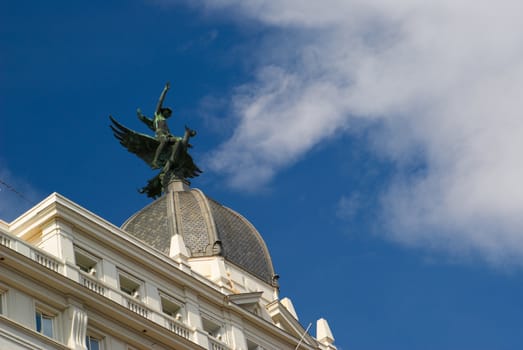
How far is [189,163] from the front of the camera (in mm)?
79938

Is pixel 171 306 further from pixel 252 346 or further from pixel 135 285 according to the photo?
pixel 252 346

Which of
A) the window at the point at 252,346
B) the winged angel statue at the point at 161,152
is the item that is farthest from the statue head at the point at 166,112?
the window at the point at 252,346

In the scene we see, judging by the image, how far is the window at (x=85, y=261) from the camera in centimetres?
5831

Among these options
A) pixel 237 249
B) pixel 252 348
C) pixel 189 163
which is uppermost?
pixel 189 163

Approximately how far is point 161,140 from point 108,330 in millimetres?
24788

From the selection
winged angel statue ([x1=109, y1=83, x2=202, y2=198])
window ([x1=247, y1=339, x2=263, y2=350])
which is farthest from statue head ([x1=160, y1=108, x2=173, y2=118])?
window ([x1=247, y1=339, x2=263, y2=350])

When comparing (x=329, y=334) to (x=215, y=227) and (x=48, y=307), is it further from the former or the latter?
(x=48, y=307)

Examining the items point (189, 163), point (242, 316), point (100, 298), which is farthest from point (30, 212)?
point (189, 163)

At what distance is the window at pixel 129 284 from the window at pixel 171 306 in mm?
1384

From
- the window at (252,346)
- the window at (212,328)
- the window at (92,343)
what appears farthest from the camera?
the window at (252,346)

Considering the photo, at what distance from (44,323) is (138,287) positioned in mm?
7174

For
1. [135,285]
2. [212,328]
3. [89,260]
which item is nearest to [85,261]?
[89,260]

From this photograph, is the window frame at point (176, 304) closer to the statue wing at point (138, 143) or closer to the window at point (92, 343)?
the window at point (92, 343)

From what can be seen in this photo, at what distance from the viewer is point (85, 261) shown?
58688mm
